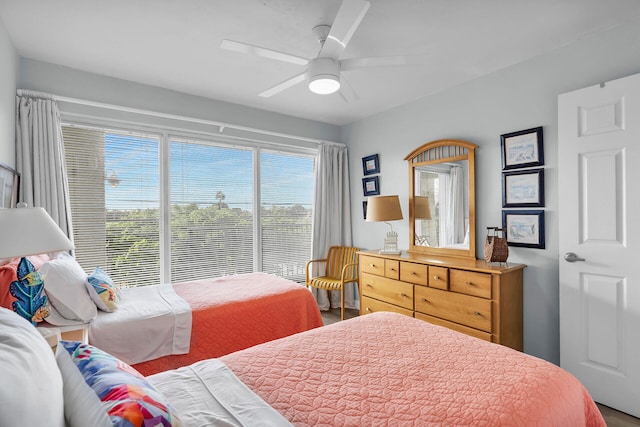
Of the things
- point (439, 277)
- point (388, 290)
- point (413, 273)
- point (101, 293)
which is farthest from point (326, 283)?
point (101, 293)

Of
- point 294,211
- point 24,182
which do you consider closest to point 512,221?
point 294,211

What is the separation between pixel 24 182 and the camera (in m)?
2.70

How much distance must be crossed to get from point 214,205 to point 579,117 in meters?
3.52

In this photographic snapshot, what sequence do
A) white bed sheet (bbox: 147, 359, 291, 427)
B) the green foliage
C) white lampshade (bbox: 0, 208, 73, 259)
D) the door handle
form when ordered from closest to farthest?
white bed sheet (bbox: 147, 359, 291, 427), white lampshade (bbox: 0, 208, 73, 259), the door handle, the green foliage

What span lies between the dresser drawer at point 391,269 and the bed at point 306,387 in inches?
63.3

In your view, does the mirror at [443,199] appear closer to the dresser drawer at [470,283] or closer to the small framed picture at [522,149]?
the small framed picture at [522,149]

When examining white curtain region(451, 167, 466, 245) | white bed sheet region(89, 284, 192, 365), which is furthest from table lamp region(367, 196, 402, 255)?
white bed sheet region(89, 284, 192, 365)

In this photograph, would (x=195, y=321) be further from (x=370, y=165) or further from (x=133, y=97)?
(x=370, y=165)

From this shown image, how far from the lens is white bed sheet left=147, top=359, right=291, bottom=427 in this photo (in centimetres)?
107

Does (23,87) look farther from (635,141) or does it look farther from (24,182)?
(635,141)

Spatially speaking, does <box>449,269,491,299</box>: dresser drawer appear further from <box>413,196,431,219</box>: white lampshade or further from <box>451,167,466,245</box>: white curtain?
<box>413,196,431,219</box>: white lampshade

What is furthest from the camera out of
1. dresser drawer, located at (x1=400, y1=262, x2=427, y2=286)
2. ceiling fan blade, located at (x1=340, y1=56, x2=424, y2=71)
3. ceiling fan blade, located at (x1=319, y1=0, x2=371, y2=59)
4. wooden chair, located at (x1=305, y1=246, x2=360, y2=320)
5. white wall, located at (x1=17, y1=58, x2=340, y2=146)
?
wooden chair, located at (x1=305, y1=246, x2=360, y2=320)

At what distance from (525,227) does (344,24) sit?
224cm

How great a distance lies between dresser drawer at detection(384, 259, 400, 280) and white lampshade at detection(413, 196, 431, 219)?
2.20 ft
